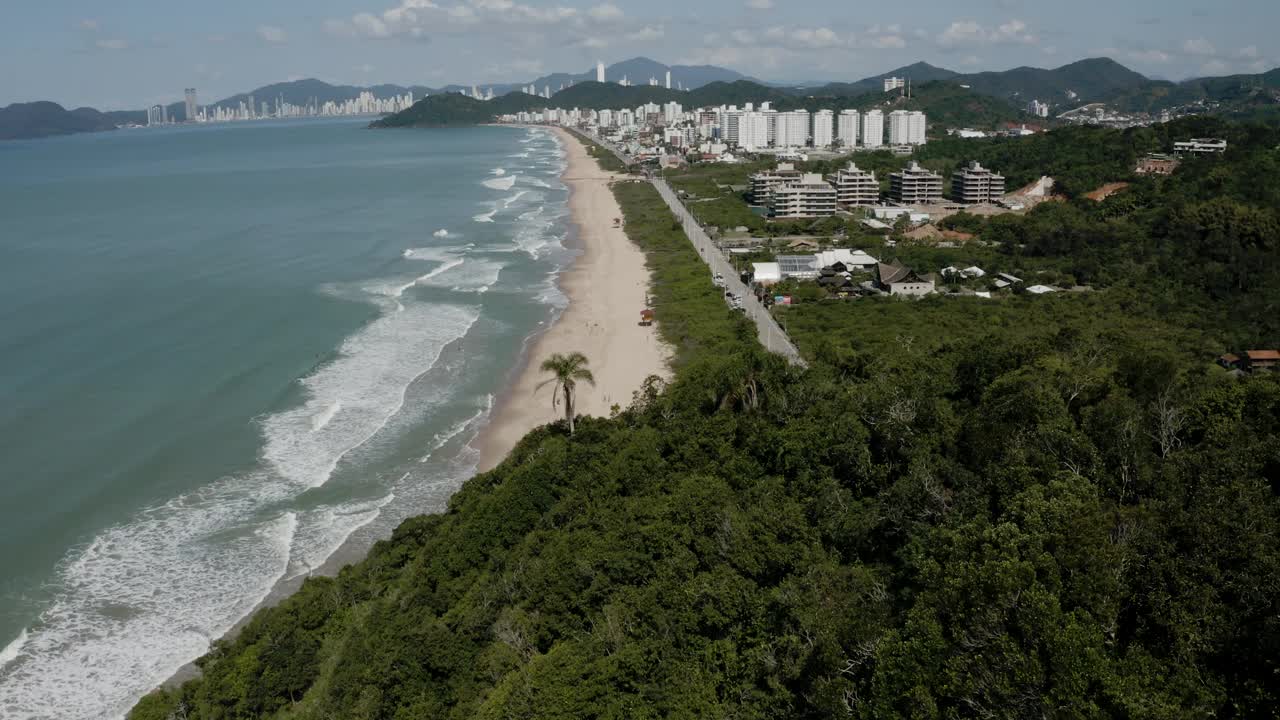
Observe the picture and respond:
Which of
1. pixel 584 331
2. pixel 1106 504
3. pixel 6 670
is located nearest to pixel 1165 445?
pixel 1106 504

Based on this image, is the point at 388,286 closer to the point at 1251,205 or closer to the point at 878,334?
the point at 878,334

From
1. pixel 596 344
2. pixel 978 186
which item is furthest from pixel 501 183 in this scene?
pixel 596 344

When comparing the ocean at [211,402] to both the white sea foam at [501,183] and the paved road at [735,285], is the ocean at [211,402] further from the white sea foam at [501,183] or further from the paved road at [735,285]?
the white sea foam at [501,183]

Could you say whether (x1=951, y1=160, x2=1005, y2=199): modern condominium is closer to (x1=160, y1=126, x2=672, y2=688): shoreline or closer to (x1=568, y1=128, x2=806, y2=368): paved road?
(x1=568, y1=128, x2=806, y2=368): paved road

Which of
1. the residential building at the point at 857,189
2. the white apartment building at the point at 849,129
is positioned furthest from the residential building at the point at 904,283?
the white apartment building at the point at 849,129

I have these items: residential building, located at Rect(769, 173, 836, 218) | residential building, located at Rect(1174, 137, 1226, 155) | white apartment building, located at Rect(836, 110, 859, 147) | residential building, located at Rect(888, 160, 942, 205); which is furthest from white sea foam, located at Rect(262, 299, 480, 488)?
white apartment building, located at Rect(836, 110, 859, 147)

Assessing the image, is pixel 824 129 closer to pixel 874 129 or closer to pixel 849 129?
pixel 849 129

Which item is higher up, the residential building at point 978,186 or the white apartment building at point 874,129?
the white apartment building at point 874,129
